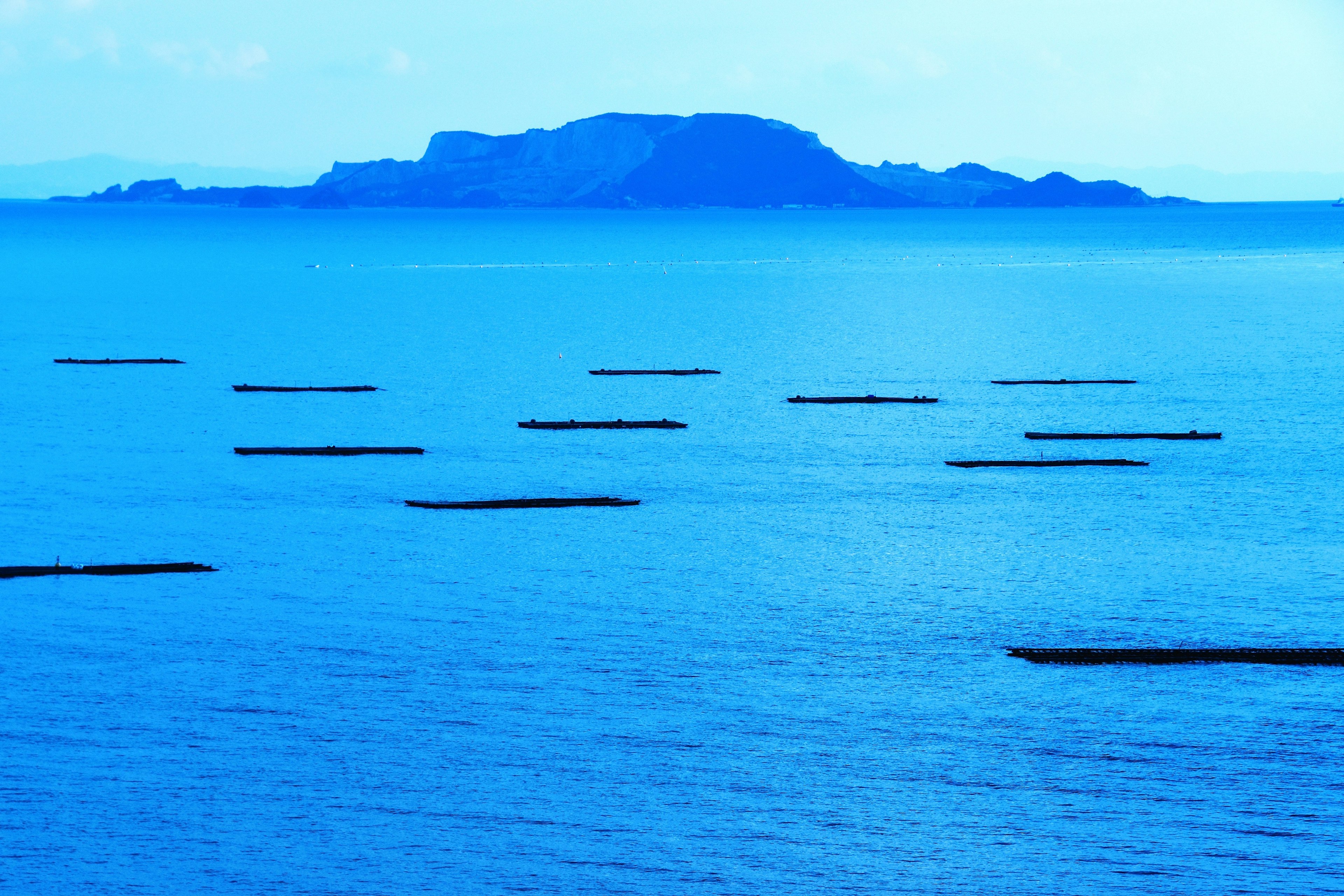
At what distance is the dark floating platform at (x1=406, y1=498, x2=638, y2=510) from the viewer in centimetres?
6303

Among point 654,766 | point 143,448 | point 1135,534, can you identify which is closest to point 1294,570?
point 1135,534

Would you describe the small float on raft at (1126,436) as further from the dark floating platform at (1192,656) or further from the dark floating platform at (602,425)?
the dark floating platform at (1192,656)

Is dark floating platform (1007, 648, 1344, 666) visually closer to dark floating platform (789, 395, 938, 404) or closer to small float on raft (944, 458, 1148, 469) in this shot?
small float on raft (944, 458, 1148, 469)

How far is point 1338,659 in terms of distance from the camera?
44500mm

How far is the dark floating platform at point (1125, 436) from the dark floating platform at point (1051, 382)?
66.3 ft

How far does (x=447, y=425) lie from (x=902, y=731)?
49.3m

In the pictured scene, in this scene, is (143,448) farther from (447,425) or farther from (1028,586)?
(1028,586)

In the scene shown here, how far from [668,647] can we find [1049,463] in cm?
3365

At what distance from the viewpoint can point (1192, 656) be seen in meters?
45.0

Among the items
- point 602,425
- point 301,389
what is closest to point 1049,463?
point 602,425

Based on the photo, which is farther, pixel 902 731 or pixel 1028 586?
pixel 1028 586

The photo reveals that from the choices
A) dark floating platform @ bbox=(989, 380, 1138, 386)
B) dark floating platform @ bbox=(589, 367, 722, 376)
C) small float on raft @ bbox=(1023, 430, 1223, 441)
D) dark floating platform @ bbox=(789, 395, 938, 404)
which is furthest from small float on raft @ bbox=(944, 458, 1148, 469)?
dark floating platform @ bbox=(589, 367, 722, 376)

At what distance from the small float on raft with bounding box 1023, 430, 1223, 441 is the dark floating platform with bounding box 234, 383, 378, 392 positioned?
4539 cm

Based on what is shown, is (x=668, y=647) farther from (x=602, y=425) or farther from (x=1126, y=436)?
(x=1126, y=436)
